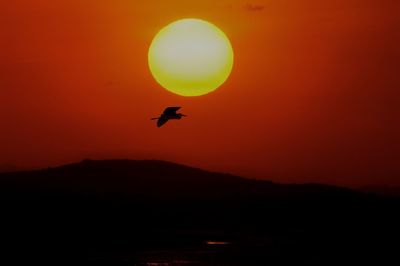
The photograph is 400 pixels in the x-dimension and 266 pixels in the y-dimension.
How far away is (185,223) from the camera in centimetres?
11075

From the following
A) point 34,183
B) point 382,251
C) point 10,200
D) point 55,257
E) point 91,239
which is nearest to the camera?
point 55,257

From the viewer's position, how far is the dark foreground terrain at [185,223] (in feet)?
235

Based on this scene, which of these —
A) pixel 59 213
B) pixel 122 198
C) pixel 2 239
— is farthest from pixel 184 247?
pixel 122 198

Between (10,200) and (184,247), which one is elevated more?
(10,200)

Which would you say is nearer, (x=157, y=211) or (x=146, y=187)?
(x=157, y=211)

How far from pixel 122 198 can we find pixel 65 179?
10.1m

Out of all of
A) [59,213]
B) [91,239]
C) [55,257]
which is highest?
[59,213]

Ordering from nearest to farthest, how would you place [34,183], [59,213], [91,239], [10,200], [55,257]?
[55,257] → [91,239] → [59,213] → [10,200] → [34,183]

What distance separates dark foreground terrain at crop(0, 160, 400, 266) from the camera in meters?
71.7

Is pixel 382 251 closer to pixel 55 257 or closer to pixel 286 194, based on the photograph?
pixel 55 257

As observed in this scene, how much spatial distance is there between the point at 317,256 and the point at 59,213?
1813 inches

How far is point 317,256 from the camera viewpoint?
72812 mm

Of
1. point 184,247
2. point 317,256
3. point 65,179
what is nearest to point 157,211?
point 65,179

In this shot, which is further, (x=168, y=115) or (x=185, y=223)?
(x=185, y=223)
